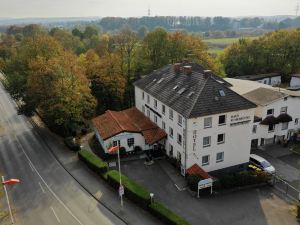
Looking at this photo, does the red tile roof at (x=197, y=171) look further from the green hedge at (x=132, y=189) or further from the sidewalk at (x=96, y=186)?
the sidewalk at (x=96, y=186)

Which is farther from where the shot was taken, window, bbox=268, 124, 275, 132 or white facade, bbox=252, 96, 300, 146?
window, bbox=268, 124, 275, 132

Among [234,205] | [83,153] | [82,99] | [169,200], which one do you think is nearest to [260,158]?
[234,205]

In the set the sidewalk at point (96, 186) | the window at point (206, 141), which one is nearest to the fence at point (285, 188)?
the window at point (206, 141)

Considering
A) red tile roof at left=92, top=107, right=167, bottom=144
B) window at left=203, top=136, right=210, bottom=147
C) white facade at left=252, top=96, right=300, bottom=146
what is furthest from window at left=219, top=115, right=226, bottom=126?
white facade at left=252, top=96, right=300, bottom=146

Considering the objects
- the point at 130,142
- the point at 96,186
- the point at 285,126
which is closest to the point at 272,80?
the point at 285,126

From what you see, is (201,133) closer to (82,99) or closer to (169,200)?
(169,200)

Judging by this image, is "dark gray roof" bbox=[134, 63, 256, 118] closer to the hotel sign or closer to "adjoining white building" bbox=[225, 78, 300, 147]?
the hotel sign
